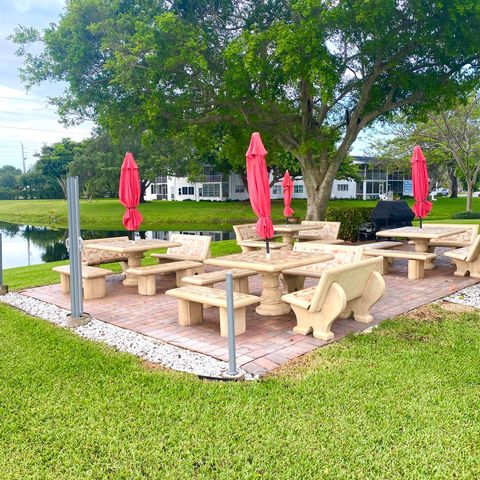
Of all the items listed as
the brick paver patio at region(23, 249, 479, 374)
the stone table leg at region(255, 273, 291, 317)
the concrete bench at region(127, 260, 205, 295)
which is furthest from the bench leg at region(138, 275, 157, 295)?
the stone table leg at region(255, 273, 291, 317)

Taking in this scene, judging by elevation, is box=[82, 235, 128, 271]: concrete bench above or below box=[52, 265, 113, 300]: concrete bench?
above

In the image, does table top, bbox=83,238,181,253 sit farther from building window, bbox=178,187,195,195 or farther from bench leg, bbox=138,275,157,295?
building window, bbox=178,187,195,195

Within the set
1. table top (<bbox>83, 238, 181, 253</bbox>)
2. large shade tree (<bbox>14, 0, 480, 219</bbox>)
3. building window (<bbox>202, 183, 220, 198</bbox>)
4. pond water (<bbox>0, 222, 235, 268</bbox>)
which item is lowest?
pond water (<bbox>0, 222, 235, 268</bbox>)

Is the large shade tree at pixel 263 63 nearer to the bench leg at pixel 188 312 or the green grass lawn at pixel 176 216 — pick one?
the bench leg at pixel 188 312

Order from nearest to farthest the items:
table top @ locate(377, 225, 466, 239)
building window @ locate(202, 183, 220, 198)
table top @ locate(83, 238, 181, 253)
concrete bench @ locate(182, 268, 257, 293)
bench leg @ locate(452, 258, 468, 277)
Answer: concrete bench @ locate(182, 268, 257, 293)
table top @ locate(83, 238, 181, 253)
bench leg @ locate(452, 258, 468, 277)
table top @ locate(377, 225, 466, 239)
building window @ locate(202, 183, 220, 198)

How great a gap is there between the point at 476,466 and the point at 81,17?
45.8ft

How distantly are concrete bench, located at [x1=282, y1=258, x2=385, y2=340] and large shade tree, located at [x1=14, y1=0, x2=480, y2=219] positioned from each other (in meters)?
6.78

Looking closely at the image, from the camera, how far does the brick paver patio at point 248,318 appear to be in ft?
16.3

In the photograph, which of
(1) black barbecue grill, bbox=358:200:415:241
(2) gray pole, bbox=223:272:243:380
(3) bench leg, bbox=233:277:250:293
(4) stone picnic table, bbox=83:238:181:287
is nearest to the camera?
(2) gray pole, bbox=223:272:243:380

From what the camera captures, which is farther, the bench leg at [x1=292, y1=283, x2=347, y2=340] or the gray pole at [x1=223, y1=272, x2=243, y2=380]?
the bench leg at [x1=292, y1=283, x2=347, y2=340]

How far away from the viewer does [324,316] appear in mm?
5258

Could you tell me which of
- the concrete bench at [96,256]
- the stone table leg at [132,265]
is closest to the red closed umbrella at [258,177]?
the stone table leg at [132,265]

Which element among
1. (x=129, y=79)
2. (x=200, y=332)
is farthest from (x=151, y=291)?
(x=129, y=79)

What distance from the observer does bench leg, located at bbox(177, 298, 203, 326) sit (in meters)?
5.91
